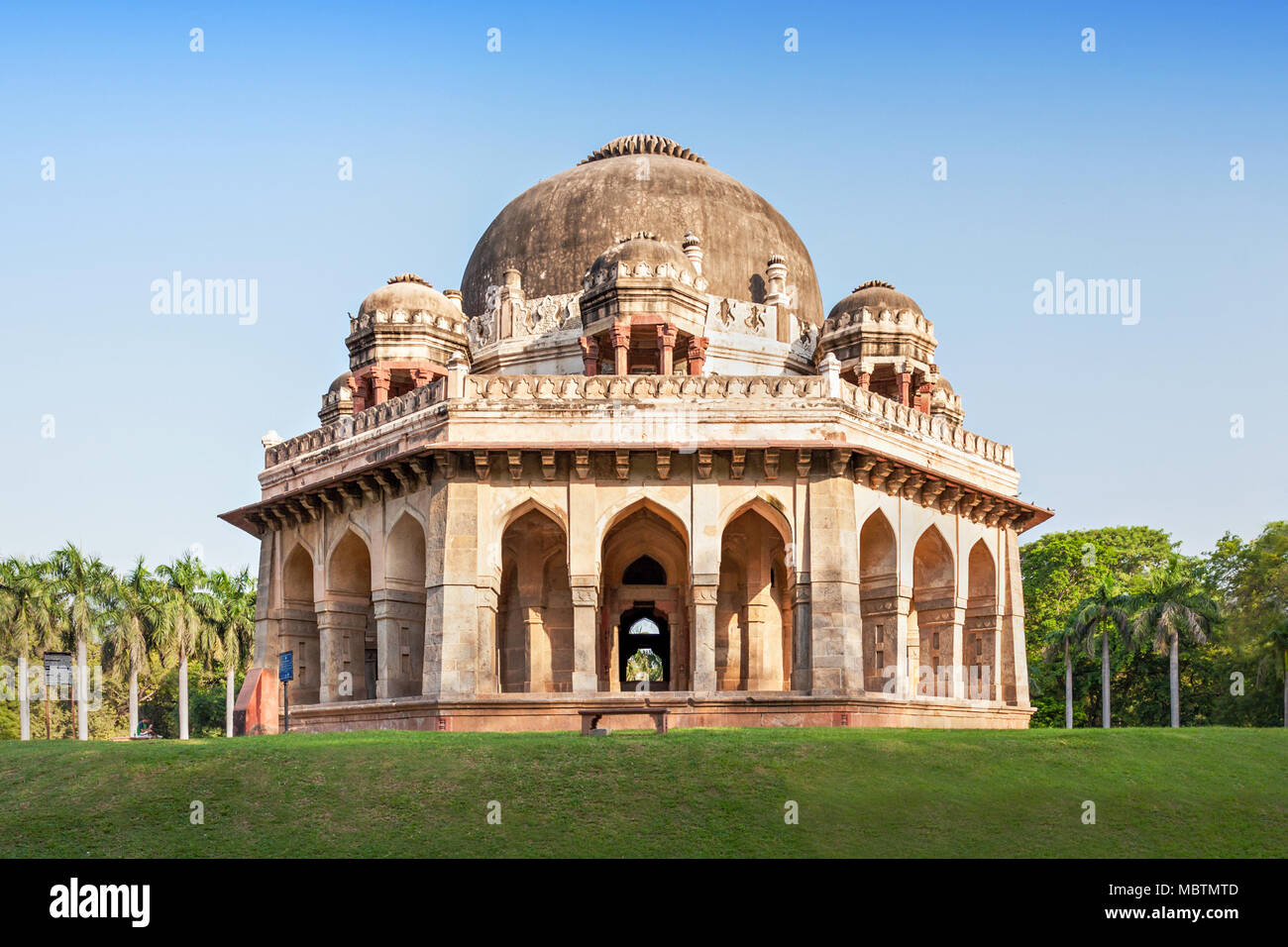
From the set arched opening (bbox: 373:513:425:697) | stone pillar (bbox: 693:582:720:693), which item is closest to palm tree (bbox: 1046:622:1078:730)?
stone pillar (bbox: 693:582:720:693)

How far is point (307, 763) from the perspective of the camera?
16.0 m

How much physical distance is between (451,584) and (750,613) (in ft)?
21.8

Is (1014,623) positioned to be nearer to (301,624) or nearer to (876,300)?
(876,300)

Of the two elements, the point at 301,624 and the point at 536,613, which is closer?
the point at 536,613

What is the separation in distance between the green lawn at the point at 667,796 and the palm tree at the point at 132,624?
30852 millimetres

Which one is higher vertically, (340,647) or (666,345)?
(666,345)

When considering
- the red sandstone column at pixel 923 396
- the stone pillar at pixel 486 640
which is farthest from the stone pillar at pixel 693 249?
the stone pillar at pixel 486 640

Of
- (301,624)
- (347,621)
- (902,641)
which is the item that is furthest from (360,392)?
(902,641)

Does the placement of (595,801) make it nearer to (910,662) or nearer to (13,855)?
(13,855)

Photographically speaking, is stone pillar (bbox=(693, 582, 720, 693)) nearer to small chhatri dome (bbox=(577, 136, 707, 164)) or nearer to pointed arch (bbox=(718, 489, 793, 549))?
pointed arch (bbox=(718, 489, 793, 549))

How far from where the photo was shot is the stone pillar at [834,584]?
2408 centimetres

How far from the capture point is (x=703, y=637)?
80.4ft

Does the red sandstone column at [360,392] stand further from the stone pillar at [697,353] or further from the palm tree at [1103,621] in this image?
the palm tree at [1103,621]
